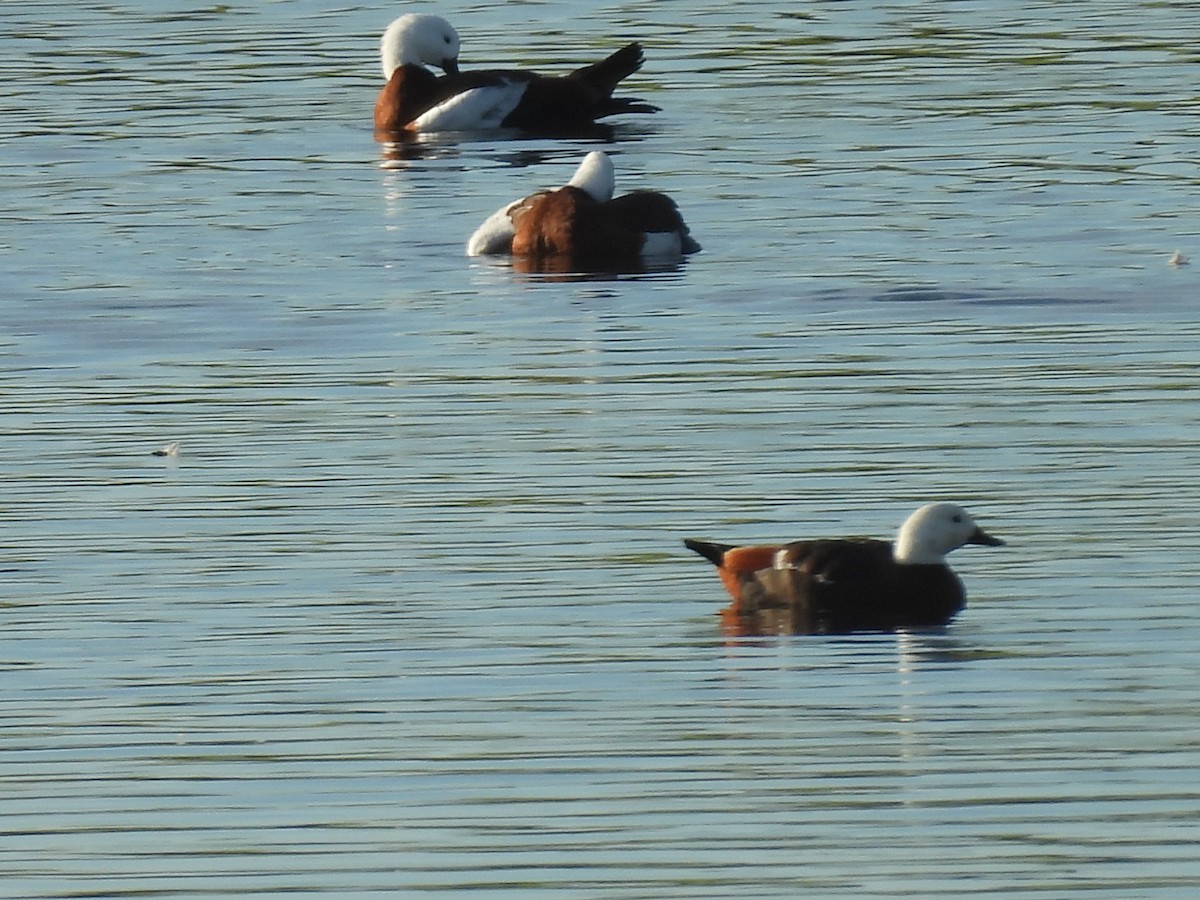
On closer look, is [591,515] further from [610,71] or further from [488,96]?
[610,71]

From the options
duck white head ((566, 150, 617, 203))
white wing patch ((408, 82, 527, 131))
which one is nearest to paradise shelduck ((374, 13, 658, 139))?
white wing patch ((408, 82, 527, 131))

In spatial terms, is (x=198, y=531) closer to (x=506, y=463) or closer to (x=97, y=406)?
(x=506, y=463)

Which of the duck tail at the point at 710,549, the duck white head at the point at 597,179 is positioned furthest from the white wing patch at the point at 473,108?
the duck tail at the point at 710,549

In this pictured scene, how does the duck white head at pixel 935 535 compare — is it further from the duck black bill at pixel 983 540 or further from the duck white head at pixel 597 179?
the duck white head at pixel 597 179

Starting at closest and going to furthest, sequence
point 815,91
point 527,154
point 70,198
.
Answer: point 70,198, point 527,154, point 815,91

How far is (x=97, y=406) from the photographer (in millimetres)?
13219

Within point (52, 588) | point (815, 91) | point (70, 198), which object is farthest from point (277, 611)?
point (815, 91)

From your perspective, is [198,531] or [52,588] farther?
[198,531]

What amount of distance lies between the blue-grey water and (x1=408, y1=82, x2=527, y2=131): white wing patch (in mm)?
1963

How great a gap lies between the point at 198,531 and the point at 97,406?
2504 millimetres

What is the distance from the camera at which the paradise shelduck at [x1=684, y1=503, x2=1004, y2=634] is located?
9836 mm

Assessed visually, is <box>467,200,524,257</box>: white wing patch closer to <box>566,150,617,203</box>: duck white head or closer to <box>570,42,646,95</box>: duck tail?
<box>566,150,617,203</box>: duck white head

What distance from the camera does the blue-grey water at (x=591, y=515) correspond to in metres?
7.66

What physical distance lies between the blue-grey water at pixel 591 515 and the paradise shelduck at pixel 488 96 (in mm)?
1991
